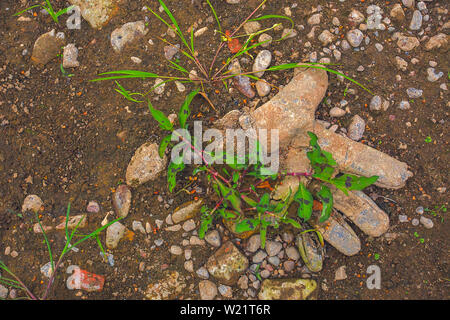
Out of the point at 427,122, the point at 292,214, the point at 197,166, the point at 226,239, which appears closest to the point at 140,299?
the point at 226,239

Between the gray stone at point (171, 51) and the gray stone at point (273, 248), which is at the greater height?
the gray stone at point (171, 51)

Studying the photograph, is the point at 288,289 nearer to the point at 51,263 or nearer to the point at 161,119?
the point at 161,119

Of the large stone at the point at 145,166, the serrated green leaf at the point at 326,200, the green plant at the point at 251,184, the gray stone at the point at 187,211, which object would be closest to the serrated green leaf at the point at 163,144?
the green plant at the point at 251,184

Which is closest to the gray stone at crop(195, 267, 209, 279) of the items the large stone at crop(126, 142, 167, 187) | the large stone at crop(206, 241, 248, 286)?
the large stone at crop(206, 241, 248, 286)

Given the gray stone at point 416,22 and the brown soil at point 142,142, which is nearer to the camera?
the brown soil at point 142,142

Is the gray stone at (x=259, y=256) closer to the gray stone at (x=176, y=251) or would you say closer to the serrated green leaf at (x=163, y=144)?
the gray stone at (x=176, y=251)
